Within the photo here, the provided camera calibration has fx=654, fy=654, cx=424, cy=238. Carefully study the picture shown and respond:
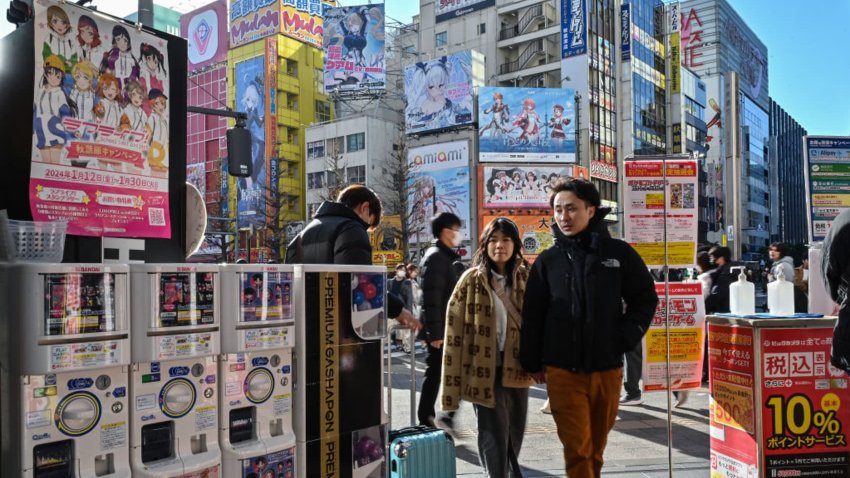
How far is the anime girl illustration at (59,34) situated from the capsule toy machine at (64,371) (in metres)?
1.49

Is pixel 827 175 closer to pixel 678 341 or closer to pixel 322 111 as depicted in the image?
pixel 678 341

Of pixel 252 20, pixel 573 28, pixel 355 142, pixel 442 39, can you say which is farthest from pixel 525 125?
pixel 252 20

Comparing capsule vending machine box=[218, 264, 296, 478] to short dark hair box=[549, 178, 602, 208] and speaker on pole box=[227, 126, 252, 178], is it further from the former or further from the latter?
speaker on pole box=[227, 126, 252, 178]

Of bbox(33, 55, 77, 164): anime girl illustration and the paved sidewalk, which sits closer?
bbox(33, 55, 77, 164): anime girl illustration

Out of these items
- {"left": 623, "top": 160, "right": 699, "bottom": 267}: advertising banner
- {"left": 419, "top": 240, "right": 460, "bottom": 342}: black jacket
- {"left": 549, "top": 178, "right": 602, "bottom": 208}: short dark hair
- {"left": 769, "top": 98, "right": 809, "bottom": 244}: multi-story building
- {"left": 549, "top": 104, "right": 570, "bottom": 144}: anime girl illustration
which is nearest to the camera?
{"left": 549, "top": 178, "right": 602, "bottom": 208}: short dark hair

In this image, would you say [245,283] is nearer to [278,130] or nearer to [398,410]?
[398,410]

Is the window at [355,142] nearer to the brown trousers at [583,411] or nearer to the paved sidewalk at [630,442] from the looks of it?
the paved sidewalk at [630,442]

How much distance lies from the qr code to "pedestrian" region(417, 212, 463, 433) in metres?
2.35

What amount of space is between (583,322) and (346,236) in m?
1.50

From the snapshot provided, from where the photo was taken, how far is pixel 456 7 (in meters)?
54.5

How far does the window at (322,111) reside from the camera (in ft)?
188

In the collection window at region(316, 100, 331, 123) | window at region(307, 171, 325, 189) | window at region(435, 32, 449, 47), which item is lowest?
window at region(307, 171, 325, 189)

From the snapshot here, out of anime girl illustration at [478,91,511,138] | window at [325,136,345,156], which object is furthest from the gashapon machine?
window at [325,136,345,156]

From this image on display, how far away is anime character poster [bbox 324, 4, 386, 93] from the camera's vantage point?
47.5 meters
